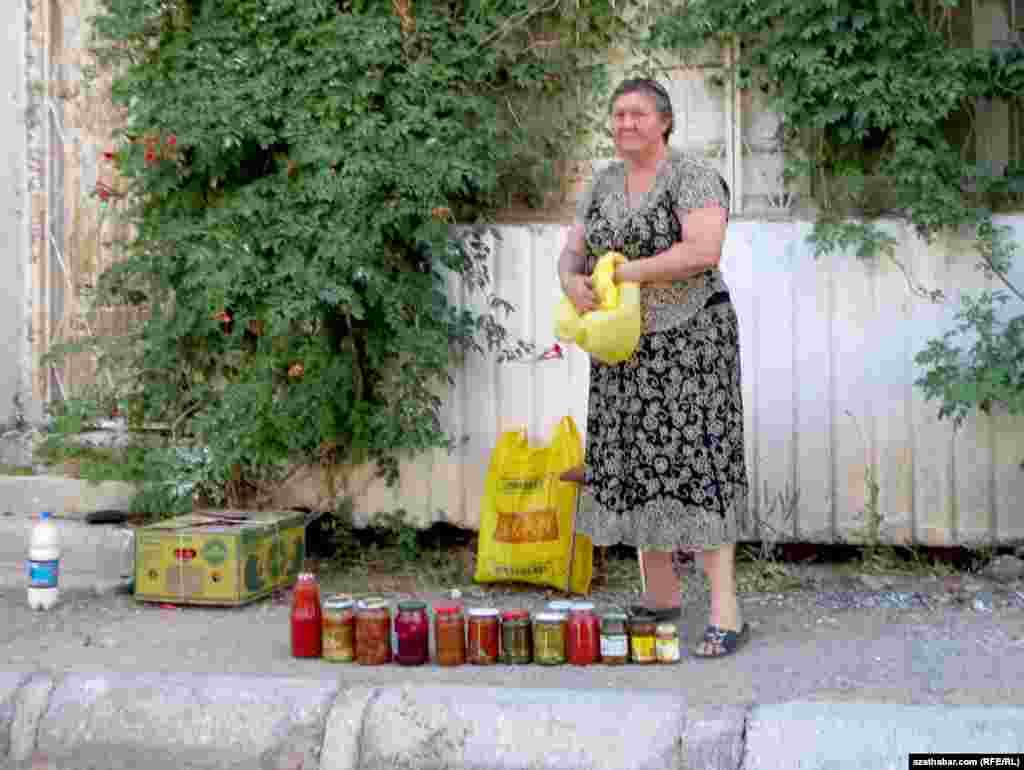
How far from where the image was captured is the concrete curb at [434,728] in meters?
3.60

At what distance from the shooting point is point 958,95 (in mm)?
5480

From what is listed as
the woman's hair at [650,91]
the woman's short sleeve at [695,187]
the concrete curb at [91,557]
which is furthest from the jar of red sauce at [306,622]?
the woman's hair at [650,91]

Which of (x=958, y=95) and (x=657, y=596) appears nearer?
(x=657, y=596)

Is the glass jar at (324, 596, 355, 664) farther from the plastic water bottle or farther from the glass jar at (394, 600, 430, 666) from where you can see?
the plastic water bottle

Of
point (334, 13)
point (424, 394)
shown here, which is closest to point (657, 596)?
point (424, 394)

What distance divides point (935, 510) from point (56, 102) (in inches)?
172

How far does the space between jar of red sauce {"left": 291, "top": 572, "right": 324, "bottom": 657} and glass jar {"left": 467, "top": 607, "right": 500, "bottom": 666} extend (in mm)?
502

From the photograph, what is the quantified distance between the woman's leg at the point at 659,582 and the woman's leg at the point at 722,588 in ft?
0.95

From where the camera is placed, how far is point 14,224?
669 centimetres

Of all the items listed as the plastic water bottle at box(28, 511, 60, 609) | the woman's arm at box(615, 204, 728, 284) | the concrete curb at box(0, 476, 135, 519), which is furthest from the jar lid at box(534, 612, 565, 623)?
the concrete curb at box(0, 476, 135, 519)

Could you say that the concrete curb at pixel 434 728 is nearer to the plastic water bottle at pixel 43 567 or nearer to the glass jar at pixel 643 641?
the glass jar at pixel 643 641

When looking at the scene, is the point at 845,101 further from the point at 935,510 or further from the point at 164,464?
the point at 164,464

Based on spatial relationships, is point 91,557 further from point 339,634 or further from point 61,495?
point 339,634

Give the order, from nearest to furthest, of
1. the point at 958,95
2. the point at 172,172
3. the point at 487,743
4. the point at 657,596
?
the point at 487,743, the point at 657,596, the point at 958,95, the point at 172,172
